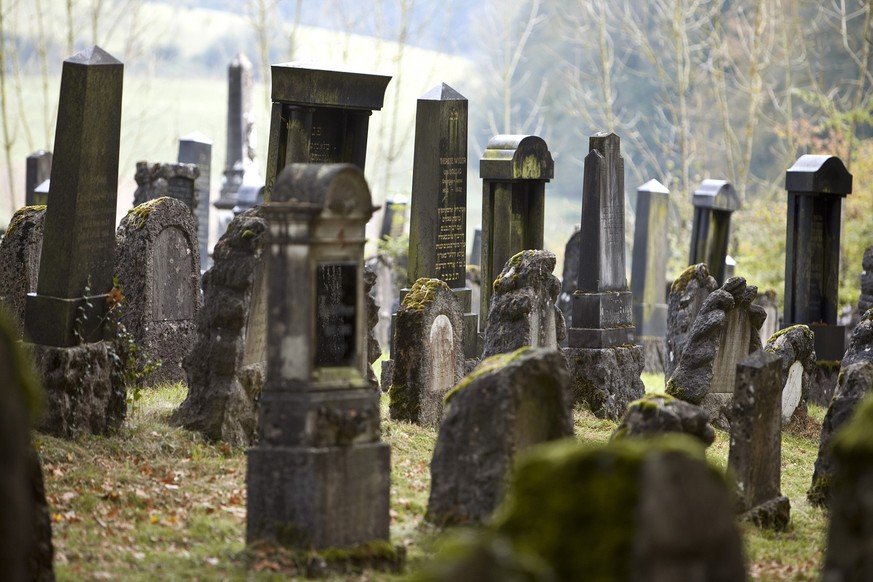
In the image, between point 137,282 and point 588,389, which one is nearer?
point 137,282

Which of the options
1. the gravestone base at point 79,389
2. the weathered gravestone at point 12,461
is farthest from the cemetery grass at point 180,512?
the weathered gravestone at point 12,461

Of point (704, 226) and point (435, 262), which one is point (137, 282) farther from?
point (704, 226)

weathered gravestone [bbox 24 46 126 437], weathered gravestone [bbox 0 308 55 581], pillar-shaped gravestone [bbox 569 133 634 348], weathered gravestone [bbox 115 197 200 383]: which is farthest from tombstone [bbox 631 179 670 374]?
→ weathered gravestone [bbox 0 308 55 581]

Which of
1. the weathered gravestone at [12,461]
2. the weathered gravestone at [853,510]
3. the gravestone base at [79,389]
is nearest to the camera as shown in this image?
the weathered gravestone at [12,461]

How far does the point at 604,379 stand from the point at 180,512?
654 centimetres

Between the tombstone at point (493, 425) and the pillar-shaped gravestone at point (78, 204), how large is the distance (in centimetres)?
360

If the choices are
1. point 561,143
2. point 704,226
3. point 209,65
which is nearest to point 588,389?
point 704,226

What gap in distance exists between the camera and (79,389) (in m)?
9.71

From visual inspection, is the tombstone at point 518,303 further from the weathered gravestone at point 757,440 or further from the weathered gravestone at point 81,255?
the weathered gravestone at point 81,255

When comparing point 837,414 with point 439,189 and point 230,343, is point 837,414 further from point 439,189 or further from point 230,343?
point 439,189

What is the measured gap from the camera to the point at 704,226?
20.2 metres

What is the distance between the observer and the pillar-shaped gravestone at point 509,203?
14.6 m

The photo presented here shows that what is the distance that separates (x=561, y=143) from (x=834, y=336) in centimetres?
2547

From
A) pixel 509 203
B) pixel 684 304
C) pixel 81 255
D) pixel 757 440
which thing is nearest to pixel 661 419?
pixel 757 440
